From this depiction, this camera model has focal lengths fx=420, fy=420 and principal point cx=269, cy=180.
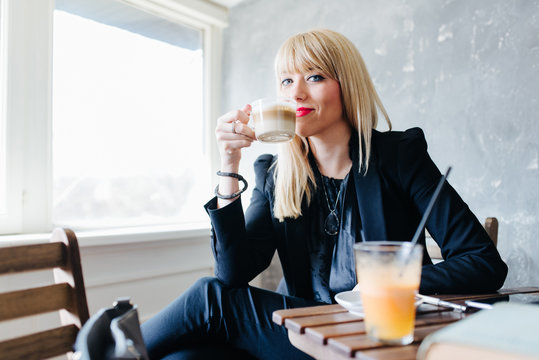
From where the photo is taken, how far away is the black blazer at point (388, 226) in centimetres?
100

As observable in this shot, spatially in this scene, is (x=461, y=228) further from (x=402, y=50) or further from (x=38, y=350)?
(x=402, y=50)

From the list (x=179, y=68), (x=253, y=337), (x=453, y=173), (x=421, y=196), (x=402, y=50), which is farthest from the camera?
(x=179, y=68)

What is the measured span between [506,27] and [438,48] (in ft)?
0.91

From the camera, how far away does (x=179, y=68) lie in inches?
104

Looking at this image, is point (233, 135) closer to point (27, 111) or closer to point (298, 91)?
point (298, 91)

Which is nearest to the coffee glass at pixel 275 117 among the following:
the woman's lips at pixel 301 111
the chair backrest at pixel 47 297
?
the woman's lips at pixel 301 111

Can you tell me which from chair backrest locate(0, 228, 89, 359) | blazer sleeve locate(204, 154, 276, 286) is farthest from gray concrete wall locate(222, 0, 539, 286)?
chair backrest locate(0, 228, 89, 359)

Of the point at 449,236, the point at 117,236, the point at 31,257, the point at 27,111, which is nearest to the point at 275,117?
the point at 449,236

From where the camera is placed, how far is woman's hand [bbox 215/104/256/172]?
123 cm

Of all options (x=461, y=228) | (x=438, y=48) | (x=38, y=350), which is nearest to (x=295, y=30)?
(x=438, y=48)

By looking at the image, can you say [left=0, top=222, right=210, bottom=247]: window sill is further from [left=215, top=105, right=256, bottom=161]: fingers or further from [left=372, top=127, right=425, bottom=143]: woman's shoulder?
[left=372, top=127, right=425, bottom=143]: woman's shoulder

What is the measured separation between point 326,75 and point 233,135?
0.37 m

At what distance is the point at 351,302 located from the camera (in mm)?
719

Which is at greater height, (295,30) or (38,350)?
(295,30)
